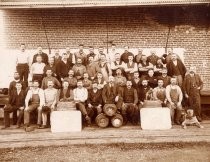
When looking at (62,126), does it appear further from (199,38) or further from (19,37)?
(199,38)

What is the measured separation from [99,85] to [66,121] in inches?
65.8

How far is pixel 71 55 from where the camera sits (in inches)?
531

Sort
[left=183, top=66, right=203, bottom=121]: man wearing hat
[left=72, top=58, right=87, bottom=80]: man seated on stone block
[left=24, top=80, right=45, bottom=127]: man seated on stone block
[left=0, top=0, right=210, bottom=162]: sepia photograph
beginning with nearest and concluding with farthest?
1. [left=0, top=0, right=210, bottom=162]: sepia photograph
2. [left=24, top=80, right=45, bottom=127]: man seated on stone block
3. [left=183, top=66, right=203, bottom=121]: man wearing hat
4. [left=72, top=58, right=87, bottom=80]: man seated on stone block

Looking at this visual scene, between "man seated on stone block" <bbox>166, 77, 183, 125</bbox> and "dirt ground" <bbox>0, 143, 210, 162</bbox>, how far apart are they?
2.29m

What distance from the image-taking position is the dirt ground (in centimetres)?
871

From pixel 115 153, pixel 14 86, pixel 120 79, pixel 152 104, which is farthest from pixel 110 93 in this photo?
pixel 115 153

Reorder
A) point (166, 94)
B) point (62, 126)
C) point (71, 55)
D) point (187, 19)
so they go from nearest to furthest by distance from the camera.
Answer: point (62, 126), point (166, 94), point (71, 55), point (187, 19)

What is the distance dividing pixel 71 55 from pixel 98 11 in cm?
255

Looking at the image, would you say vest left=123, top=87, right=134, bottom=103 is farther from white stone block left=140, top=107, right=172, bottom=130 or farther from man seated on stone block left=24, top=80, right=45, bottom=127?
man seated on stone block left=24, top=80, right=45, bottom=127

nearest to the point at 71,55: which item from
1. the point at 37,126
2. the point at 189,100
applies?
the point at 37,126

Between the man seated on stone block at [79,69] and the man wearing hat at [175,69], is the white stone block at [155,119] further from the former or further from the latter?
the man seated on stone block at [79,69]

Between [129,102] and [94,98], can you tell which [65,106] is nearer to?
[94,98]

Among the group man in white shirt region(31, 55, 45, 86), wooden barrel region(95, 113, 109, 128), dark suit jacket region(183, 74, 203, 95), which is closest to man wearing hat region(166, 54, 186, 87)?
dark suit jacket region(183, 74, 203, 95)

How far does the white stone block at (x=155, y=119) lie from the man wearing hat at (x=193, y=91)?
55.4 inches
